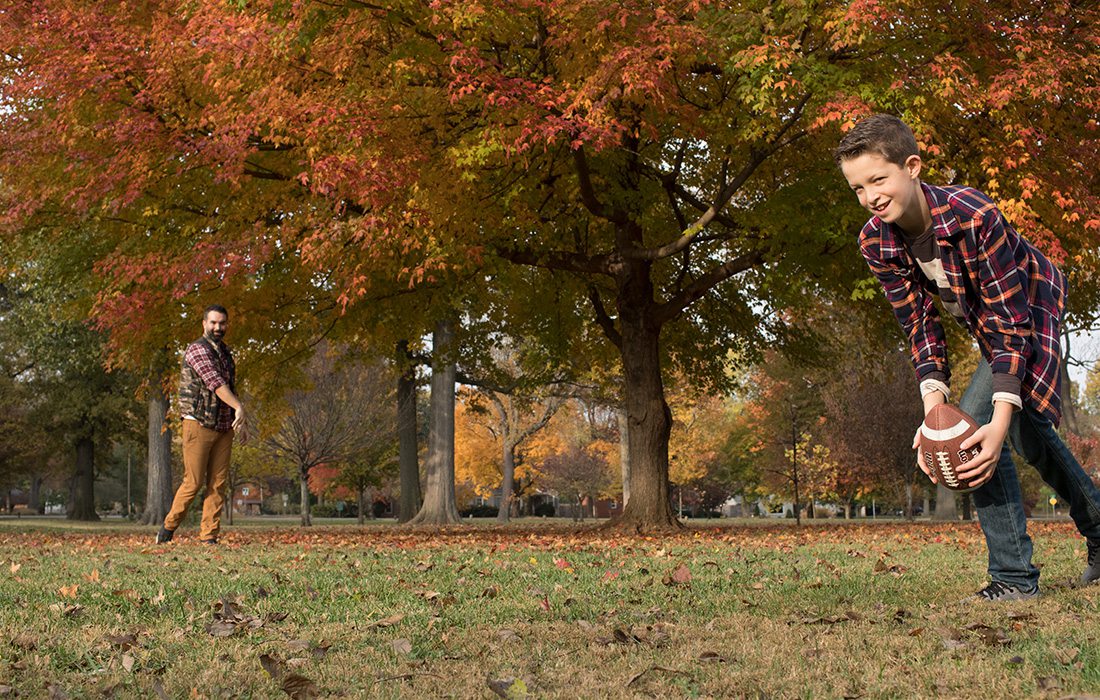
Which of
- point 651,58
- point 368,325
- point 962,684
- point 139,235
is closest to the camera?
point 962,684

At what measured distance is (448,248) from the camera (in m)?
10.9

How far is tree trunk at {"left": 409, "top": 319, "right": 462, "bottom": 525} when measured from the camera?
22.2 m

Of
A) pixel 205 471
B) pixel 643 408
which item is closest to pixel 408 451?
pixel 643 408

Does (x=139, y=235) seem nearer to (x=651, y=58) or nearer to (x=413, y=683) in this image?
(x=651, y=58)

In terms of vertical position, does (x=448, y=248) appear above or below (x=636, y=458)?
above

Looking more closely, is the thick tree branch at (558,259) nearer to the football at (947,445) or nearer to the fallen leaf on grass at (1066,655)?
the football at (947,445)

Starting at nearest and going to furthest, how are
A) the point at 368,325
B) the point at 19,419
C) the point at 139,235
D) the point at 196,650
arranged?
1. the point at 196,650
2. the point at 139,235
3. the point at 368,325
4. the point at 19,419

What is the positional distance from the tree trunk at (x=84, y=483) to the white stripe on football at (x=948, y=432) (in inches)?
1437

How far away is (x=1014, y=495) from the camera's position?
4.36 m

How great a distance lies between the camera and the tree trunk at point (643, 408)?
13672 millimetres

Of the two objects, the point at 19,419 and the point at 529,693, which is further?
the point at 19,419

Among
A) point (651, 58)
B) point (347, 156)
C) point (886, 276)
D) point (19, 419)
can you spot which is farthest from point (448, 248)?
point (19, 419)

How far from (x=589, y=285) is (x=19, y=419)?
27512 millimetres

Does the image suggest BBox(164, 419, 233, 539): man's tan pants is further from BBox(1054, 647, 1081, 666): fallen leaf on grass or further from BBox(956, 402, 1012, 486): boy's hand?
BBox(1054, 647, 1081, 666): fallen leaf on grass
